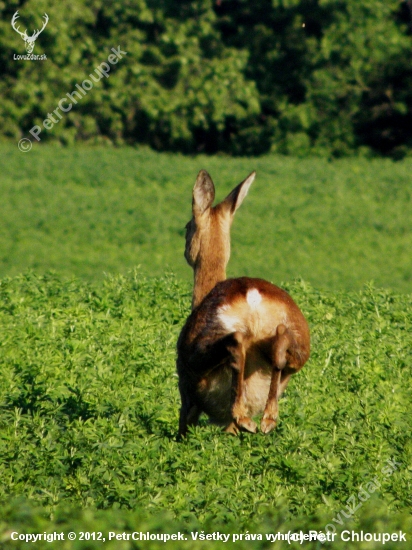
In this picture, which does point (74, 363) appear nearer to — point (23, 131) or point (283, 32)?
point (23, 131)

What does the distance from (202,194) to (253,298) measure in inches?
41.3

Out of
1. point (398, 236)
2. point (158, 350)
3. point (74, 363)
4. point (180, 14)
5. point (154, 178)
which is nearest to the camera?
point (74, 363)

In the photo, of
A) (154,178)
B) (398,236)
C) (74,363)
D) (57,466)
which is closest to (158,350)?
(74,363)

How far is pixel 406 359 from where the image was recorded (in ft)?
23.6

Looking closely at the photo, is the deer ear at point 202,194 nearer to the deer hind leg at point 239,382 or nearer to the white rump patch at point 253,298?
the white rump patch at point 253,298

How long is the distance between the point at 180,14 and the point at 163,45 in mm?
1237

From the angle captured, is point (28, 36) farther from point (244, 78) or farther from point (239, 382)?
point (239, 382)

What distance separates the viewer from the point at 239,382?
5.00m

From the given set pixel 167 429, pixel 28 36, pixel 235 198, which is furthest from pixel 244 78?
pixel 167 429

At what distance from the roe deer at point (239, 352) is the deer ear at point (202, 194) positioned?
0.49 m

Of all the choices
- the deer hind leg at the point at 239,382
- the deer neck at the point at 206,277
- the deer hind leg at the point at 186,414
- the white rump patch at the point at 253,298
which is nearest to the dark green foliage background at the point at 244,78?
the deer neck at the point at 206,277

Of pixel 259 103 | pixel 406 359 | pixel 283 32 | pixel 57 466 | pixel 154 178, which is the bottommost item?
pixel 57 466

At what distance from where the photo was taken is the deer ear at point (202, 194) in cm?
597

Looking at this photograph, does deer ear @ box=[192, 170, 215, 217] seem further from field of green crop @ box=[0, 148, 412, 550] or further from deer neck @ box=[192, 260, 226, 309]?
field of green crop @ box=[0, 148, 412, 550]
